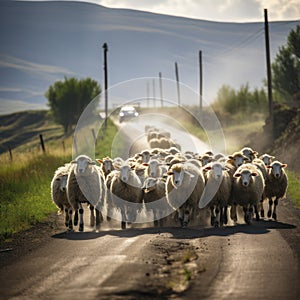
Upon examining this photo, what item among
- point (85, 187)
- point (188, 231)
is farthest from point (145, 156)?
point (188, 231)

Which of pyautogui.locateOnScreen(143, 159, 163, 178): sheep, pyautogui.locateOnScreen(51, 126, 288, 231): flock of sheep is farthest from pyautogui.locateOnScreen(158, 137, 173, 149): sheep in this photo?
pyautogui.locateOnScreen(51, 126, 288, 231): flock of sheep

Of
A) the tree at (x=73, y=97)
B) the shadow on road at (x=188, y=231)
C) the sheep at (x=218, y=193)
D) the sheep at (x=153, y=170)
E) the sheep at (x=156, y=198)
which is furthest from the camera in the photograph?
the tree at (x=73, y=97)

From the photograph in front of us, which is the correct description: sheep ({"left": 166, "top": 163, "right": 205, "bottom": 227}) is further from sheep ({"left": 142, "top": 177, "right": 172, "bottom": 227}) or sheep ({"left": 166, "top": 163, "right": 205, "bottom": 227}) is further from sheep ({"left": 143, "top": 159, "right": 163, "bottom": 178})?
sheep ({"left": 143, "top": 159, "right": 163, "bottom": 178})

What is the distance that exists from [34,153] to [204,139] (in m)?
21.9

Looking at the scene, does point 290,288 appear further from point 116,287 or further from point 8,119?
point 8,119

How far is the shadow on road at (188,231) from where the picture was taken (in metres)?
13.4

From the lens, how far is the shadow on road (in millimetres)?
13391

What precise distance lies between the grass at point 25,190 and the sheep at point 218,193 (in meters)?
4.22

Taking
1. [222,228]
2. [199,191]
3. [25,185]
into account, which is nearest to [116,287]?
[222,228]

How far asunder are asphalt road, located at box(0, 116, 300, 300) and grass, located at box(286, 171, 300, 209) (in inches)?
192

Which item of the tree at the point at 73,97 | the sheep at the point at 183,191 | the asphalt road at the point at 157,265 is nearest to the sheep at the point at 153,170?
the sheep at the point at 183,191

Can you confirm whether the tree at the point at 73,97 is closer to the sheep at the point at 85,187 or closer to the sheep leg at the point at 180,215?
the sheep at the point at 85,187

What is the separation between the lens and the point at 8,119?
5374 inches

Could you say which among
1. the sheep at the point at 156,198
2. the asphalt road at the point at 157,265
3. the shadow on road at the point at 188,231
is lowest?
the asphalt road at the point at 157,265
